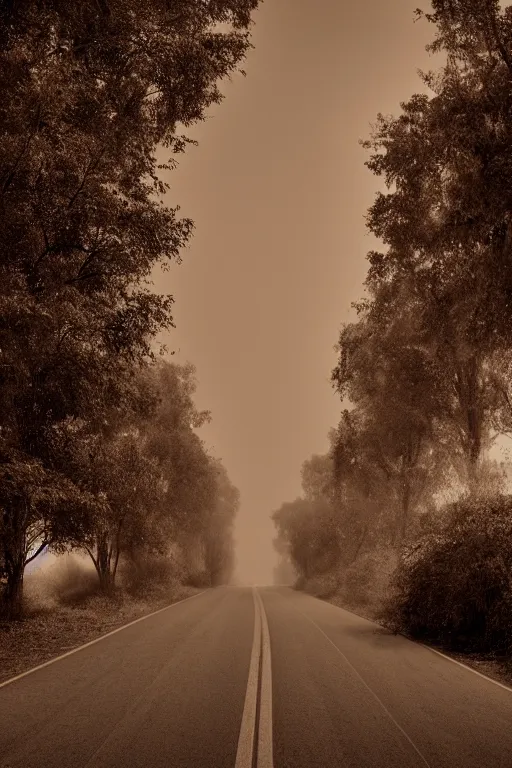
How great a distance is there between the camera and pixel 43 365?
35.8 ft

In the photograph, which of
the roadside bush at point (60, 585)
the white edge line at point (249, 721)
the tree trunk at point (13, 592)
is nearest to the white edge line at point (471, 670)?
the white edge line at point (249, 721)

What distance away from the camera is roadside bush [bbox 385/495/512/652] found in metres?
9.84

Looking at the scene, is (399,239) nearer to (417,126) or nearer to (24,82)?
(417,126)

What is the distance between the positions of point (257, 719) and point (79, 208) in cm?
900

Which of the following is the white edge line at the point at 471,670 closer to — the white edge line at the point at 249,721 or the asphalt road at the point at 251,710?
the asphalt road at the point at 251,710

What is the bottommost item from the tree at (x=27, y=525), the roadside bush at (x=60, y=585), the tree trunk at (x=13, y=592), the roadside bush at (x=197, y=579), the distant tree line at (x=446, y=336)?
the roadside bush at (x=197, y=579)

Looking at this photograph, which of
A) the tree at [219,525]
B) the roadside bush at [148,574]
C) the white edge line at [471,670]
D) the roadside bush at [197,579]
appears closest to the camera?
the white edge line at [471,670]

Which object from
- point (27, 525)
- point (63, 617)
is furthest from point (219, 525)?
point (27, 525)

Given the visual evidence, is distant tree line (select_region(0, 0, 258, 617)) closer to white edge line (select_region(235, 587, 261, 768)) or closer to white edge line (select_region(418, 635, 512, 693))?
white edge line (select_region(235, 587, 261, 768))

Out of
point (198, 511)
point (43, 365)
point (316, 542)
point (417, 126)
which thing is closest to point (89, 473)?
point (43, 365)

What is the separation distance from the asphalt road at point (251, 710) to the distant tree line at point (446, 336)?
2730mm

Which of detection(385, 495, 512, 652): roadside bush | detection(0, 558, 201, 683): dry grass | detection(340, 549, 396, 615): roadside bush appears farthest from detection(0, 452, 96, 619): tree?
detection(340, 549, 396, 615): roadside bush

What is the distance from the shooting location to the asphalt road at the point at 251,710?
4.17 meters

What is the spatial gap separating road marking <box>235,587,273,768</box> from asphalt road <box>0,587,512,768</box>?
0.05 feet
